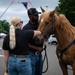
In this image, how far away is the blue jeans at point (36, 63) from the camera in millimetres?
7426

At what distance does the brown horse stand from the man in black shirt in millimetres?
705

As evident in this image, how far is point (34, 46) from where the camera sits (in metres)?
7.30

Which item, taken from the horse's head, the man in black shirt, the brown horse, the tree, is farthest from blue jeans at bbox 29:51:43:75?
the tree

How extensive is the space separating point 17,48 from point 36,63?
128 cm

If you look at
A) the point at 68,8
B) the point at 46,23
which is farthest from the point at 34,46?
the point at 68,8

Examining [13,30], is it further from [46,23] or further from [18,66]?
[46,23]

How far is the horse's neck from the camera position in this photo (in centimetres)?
739

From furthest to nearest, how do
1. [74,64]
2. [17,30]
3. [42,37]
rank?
[74,64]
[42,37]
[17,30]

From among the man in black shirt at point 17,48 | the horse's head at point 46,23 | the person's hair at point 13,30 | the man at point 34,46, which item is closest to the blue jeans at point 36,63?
the man at point 34,46

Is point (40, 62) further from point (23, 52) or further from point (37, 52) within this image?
point (23, 52)

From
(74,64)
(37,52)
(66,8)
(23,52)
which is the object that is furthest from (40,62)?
(66,8)

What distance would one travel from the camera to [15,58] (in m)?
6.32

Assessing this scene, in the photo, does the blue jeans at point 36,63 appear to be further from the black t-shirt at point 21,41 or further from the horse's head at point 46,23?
the black t-shirt at point 21,41

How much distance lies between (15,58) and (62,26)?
156 cm
